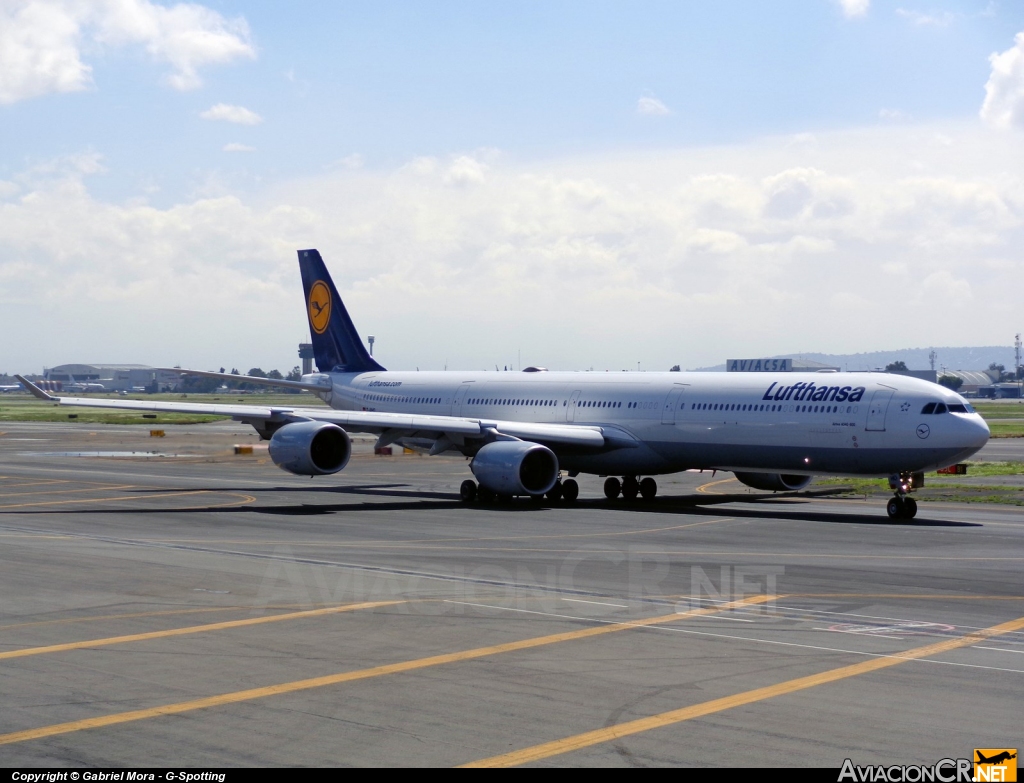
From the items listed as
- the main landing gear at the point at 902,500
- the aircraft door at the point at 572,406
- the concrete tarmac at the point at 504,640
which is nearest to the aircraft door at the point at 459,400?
the aircraft door at the point at 572,406

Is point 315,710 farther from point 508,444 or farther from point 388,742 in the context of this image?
point 508,444

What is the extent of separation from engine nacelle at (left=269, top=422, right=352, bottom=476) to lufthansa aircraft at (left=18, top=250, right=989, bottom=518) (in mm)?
50

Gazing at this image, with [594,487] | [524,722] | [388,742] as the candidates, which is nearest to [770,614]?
[524,722]

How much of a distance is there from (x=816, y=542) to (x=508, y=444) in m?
13.1

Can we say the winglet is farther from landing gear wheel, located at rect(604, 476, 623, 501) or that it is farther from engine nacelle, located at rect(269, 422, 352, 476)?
landing gear wheel, located at rect(604, 476, 623, 501)

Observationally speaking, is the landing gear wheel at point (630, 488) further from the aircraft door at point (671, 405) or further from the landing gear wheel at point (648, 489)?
the aircraft door at point (671, 405)

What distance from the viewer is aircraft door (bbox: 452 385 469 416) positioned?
1919 inches

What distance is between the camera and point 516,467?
3903 cm

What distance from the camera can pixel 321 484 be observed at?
49.0 m

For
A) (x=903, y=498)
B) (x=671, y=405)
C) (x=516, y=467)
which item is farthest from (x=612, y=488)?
(x=903, y=498)

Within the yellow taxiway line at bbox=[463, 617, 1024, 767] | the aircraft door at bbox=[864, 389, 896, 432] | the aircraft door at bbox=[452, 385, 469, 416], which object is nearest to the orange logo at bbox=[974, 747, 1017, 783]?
the yellow taxiway line at bbox=[463, 617, 1024, 767]

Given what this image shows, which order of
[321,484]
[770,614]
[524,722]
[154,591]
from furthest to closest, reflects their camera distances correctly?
[321,484]
[154,591]
[770,614]
[524,722]

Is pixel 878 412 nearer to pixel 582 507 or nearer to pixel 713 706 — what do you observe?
pixel 582 507

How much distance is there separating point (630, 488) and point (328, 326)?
18.2 metres
